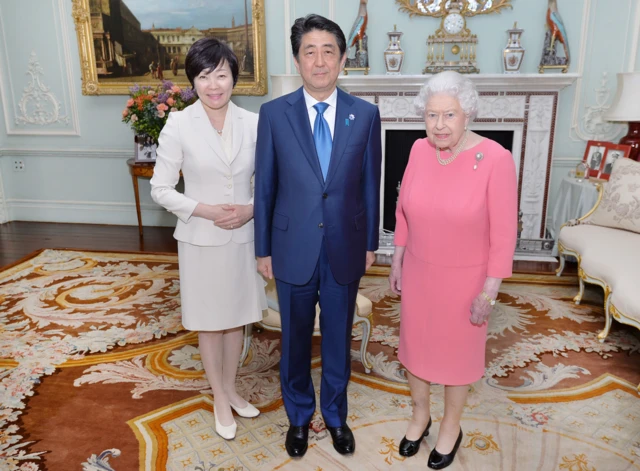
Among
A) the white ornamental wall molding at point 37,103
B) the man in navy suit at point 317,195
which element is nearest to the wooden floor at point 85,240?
the white ornamental wall molding at point 37,103

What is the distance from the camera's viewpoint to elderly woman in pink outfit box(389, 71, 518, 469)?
1907 mm

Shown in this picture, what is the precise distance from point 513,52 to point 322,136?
351 cm

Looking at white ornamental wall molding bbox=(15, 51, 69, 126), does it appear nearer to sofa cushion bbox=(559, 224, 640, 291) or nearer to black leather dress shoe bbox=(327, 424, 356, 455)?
black leather dress shoe bbox=(327, 424, 356, 455)

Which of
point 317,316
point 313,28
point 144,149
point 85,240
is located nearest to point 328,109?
point 313,28

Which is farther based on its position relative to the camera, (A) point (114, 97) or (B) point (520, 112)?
(A) point (114, 97)

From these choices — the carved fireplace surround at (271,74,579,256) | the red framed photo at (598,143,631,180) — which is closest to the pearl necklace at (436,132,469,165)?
the carved fireplace surround at (271,74,579,256)

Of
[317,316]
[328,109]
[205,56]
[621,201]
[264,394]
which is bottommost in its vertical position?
[264,394]

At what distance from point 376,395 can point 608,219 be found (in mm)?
2406

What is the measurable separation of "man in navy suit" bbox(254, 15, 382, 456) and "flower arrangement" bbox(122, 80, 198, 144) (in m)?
3.32

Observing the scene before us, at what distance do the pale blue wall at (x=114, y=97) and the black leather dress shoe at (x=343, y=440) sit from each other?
154 inches

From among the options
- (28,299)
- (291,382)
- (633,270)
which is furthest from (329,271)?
(28,299)

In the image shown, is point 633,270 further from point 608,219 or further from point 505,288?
point 505,288

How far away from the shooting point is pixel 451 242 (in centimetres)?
200

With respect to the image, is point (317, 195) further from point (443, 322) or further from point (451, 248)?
point (443, 322)
